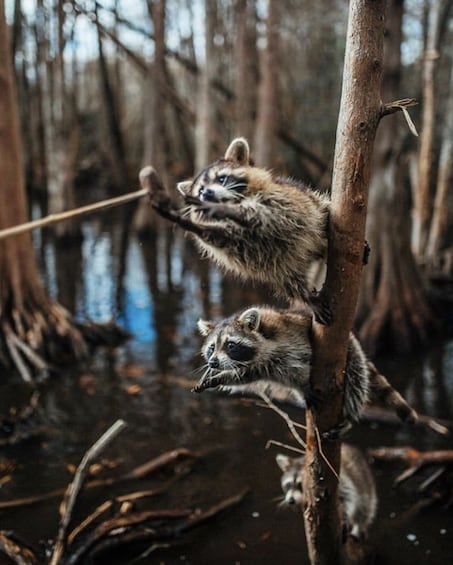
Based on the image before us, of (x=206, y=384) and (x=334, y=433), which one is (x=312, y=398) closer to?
(x=334, y=433)

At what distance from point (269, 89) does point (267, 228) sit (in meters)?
9.19

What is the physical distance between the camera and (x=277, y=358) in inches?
111

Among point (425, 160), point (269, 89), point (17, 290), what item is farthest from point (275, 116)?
point (17, 290)

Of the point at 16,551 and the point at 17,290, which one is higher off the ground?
the point at 17,290

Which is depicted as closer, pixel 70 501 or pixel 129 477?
pixel 70 501

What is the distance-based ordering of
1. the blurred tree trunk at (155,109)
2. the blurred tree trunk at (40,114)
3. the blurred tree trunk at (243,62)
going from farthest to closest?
the blurred tree trunk at (40,114) → the blurred tree trunk at (243,62) → the blurred tree trunk at (155,109)

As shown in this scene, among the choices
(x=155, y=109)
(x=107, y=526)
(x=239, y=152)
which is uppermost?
(x=155, y=109)

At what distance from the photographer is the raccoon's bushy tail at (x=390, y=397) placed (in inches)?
116

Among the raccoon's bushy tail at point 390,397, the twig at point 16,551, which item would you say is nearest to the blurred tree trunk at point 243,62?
the twig at point 16,551

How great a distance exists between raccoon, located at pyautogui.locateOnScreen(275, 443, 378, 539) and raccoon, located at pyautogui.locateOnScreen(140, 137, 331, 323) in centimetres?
157

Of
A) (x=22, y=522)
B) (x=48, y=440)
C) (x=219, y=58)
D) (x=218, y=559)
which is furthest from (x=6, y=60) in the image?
(x=219, y=58)

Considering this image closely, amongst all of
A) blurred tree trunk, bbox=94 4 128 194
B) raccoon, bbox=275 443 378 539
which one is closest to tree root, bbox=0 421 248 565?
→ raccoon, bbox=275 443 378 539

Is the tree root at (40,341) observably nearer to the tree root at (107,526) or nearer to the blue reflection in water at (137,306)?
the blue reflection in water at (137,306)

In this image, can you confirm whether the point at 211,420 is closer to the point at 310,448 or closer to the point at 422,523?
the point at 422,523
